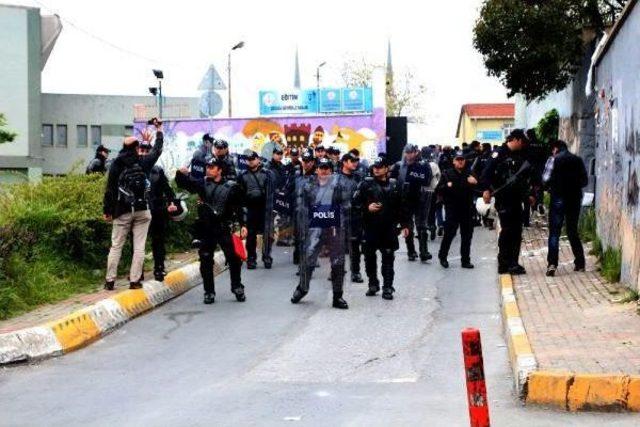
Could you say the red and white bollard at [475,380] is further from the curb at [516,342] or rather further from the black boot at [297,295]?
the black boot at [297,295]

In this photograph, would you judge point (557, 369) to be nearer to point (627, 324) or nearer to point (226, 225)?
point (627, 324)

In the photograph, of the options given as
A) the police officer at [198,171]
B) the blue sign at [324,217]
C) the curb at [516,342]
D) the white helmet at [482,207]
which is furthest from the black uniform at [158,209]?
the white helmet at [482,207]

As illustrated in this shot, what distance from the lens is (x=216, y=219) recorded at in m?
12.5

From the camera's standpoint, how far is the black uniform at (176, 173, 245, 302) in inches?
492

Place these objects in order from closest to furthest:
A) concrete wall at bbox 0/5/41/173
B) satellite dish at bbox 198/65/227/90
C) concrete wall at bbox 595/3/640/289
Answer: concrete wall at bbox 595/3/640/289
satellite dish at bbox 198/65/227/90
concrete wall at bbox 0/5/41/173

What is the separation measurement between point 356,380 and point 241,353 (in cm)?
163

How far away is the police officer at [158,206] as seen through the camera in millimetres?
13055

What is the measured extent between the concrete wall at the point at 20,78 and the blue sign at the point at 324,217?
55559 mm

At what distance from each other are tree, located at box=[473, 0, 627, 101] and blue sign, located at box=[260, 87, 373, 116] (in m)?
19.5

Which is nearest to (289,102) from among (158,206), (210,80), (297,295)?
Result: (210,80)

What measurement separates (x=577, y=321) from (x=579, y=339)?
41.4 inches

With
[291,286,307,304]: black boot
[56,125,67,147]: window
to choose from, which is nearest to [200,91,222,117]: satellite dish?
[291,286,307,304]: black boot

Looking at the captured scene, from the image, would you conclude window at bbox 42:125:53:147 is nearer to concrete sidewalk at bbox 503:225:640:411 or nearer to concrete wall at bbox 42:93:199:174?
concrete wall at bbox 42:93:199:174

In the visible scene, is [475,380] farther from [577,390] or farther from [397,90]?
[397,90]
